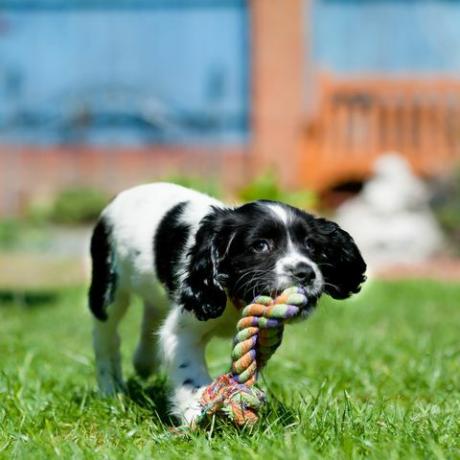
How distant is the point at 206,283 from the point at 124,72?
491 inches

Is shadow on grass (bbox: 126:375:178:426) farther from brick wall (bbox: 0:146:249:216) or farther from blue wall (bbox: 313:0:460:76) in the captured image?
blue wall (bbox: 313:0:460:76)

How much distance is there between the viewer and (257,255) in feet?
11.3

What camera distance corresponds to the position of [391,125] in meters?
14.5

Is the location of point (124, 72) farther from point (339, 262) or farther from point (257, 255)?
point (257, 255)

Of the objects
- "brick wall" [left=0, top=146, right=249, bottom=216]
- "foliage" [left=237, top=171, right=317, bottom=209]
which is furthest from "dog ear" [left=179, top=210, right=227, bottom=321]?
"brick wall" [left=0, top=146, right=249, bottom=216]

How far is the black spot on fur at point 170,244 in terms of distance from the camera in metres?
3.89

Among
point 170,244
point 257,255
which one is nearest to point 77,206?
point 170,244

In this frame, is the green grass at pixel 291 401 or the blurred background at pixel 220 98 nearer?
the green grass at pixel 291 401

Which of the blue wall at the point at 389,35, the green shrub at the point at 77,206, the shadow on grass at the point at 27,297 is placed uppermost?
the blue wall at the point at 389,35

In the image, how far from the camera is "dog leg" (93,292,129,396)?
446 centimetres

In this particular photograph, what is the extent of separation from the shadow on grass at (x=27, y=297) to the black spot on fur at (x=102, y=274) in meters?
4.09

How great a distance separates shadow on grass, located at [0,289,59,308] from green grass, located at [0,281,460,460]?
1423 mm

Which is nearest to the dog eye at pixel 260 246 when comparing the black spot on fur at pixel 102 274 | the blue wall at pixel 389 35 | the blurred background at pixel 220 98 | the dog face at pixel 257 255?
the dog face at pixel 257 255

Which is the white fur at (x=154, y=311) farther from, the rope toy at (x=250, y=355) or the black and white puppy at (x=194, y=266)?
the rope toy at (x=250, y=355)
